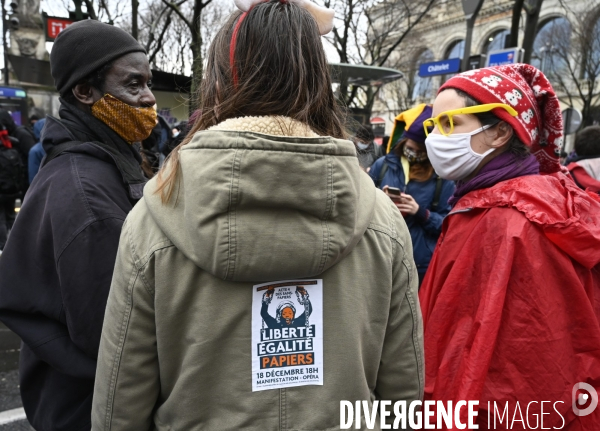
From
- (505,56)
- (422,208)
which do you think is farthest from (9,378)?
(505,56)

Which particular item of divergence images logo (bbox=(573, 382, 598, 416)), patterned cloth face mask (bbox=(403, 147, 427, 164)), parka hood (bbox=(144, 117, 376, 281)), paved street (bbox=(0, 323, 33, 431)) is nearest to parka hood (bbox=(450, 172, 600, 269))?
divergence images logo (bbox=(573, 382, 598, 416))

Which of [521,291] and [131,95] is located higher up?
[131,95]

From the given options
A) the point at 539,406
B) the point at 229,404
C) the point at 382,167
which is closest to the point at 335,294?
the point at 229,404

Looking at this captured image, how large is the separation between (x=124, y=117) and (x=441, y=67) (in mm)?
8024

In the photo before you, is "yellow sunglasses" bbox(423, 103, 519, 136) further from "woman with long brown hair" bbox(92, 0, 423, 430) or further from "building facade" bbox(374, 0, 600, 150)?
"building facade" bbox(374, 0, 600, 150)

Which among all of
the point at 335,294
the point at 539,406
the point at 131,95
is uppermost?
the point at 131,95

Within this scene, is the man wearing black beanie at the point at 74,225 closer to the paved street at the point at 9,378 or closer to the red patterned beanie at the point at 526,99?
the red patterned beanie at the point at 526,99

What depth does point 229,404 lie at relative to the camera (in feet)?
3.76

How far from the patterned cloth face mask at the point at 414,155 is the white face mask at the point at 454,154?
1.44 meters

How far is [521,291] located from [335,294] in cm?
80

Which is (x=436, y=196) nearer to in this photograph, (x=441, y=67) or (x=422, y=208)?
(x=422, y=208)

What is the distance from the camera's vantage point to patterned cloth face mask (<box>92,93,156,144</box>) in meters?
1.84

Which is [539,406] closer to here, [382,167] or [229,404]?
[229,404]

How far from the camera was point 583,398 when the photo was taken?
1585mm
